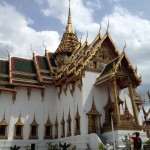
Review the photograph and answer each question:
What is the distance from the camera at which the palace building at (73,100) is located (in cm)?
1639

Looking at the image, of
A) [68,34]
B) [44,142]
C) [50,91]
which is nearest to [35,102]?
[50,91]

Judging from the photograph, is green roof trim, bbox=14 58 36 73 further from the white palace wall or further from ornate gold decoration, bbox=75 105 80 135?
ornate gold decoration, bbox=75 105 80 135

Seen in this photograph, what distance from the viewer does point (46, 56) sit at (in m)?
25.3

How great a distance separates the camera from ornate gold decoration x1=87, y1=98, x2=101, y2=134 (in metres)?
16.4

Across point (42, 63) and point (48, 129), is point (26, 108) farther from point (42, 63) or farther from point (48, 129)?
point (42, 63)

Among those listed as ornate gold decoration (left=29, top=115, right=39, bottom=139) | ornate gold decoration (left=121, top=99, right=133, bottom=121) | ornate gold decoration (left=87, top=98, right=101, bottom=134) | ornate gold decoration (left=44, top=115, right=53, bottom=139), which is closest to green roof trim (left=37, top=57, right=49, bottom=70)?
ornate gold decoration (left=44, top=115, right=53, bottom=139)

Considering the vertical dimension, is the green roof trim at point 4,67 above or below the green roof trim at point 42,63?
below

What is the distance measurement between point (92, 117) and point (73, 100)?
217cm

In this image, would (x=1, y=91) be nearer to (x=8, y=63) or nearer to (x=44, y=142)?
(x=8, y=63)

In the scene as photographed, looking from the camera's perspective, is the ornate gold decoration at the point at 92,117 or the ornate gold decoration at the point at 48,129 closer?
the ornate gold decoration at the point at 92,117

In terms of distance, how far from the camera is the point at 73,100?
1823 cm

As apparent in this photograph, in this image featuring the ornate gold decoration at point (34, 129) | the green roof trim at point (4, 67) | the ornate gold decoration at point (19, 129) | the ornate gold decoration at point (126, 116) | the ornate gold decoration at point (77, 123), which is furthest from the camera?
the green roof trim at point (4, 67)

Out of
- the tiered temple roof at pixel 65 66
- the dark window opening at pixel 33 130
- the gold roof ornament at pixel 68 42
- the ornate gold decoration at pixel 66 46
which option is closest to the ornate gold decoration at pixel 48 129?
the dark window opening at pixel 33 130

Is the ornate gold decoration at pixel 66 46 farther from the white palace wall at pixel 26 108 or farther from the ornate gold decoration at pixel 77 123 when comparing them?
the ornate gold decoration at pixel 77 123
